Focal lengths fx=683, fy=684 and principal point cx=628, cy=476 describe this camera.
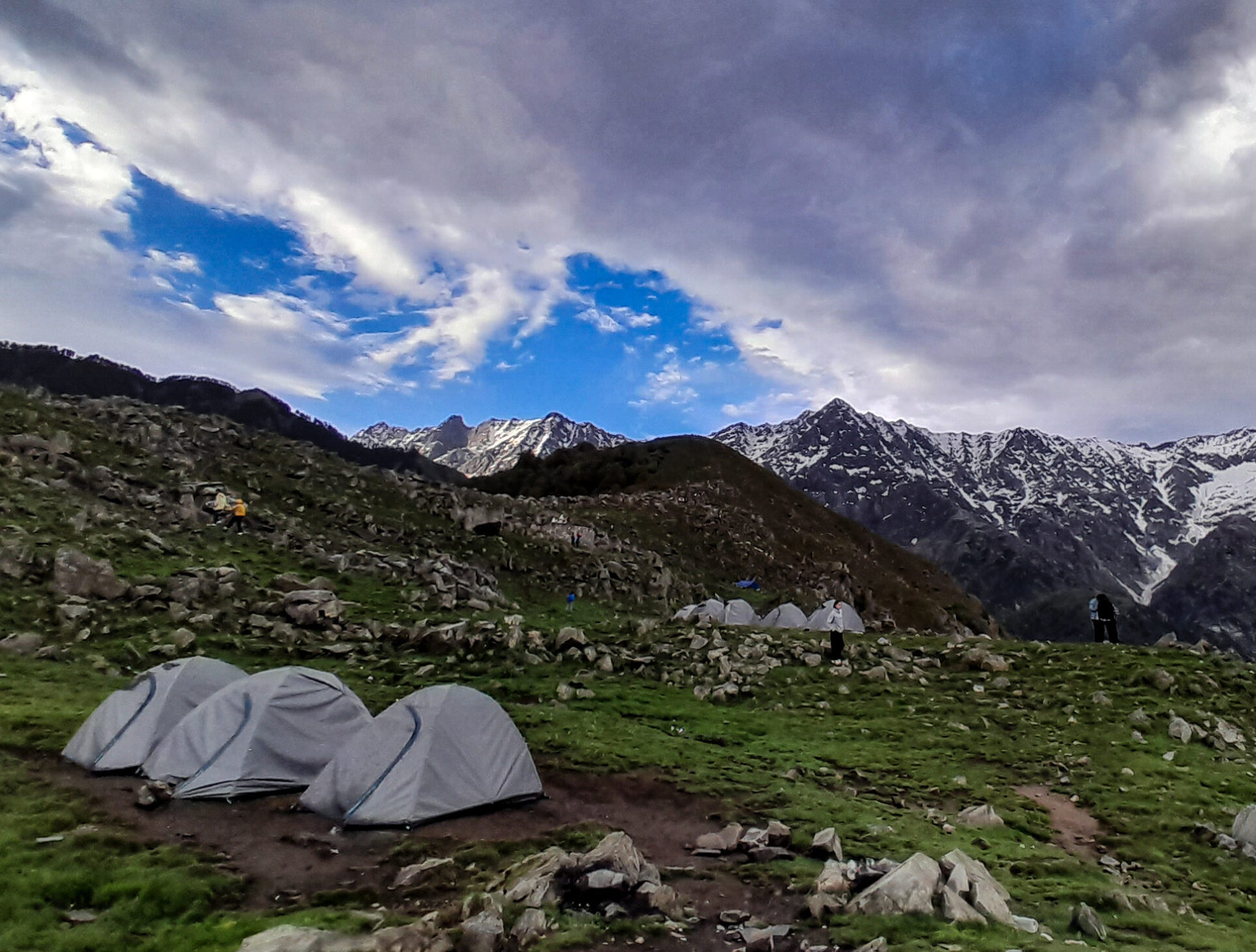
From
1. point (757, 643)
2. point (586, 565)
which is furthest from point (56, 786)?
point (586, 565)

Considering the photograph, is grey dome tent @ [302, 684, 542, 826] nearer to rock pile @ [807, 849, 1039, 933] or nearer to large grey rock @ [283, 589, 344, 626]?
rock pile @ [807, 849, 1039, 933]

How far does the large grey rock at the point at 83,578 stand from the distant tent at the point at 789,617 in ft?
117

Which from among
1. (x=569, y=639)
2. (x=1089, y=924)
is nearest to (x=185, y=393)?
(x=569, y=639)

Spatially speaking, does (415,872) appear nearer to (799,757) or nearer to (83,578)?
(799,757)

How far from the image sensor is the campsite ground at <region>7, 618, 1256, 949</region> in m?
10.4

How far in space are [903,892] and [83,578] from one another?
29.5 meters

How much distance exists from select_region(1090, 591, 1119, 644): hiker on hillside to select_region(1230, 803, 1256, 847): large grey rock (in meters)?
17.8

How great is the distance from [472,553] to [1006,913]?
4071 centimetres

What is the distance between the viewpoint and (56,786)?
14.7 meters

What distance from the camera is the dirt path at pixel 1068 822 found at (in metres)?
15.0

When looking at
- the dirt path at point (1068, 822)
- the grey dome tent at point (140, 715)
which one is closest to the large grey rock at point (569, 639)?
the grey dome tent at point (140, 715)

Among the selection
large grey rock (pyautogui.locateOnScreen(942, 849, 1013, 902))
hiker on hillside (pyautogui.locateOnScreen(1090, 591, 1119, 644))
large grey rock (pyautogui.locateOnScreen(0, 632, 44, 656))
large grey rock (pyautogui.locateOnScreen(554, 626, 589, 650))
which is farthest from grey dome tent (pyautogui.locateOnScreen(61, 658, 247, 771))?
hiker on hillside (pyautogui.locateOnScreen(1090, 591, 1119, 644))

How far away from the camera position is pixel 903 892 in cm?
997

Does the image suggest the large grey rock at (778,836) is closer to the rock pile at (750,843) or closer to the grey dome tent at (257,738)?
the rock pile at (750,843)
